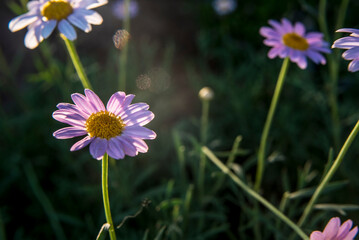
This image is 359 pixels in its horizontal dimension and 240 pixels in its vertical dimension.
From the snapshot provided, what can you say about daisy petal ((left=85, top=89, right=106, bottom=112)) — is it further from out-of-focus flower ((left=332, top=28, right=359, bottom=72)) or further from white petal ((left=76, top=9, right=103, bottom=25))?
out-of-focus flower ((left=332, top=28, right=359, bottom=72))

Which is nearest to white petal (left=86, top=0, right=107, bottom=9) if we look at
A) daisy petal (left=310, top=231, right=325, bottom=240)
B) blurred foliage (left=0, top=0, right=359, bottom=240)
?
blurred foliage (left=0, top=0, right=359, bottom=240)

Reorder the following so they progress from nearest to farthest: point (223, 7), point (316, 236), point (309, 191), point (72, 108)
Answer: point (316, 236) → point (72, 108) → point (309, 191) → point (223, 7)

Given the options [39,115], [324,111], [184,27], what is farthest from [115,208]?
[184,27]

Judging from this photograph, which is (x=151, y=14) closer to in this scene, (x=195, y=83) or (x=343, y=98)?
(x=195, y=83)

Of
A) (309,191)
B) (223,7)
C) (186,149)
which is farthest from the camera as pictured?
(223,7)

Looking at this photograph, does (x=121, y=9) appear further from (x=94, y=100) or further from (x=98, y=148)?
(x=98, y=148)

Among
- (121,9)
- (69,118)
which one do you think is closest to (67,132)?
(69,118)
